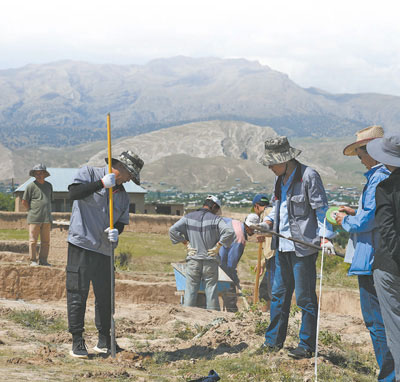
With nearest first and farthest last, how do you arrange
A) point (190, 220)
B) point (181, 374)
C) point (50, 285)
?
point (181, 374) → point (190, 220) → point (50, 285)

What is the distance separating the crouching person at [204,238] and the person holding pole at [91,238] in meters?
2.88

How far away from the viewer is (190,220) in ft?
30.1

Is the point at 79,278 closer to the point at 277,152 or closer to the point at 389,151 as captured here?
the point at 277,152

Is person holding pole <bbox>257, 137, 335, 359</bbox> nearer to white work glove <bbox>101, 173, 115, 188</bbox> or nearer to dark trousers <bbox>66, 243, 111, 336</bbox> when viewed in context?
white work glove <bbox>101, 173, 115, 188</bbox>

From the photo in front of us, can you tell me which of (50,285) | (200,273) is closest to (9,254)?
(50,285)

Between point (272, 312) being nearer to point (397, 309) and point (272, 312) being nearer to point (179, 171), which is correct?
point (397, 309)

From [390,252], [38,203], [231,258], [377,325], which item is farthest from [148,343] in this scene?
[38,203]

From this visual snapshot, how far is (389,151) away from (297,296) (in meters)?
1.93

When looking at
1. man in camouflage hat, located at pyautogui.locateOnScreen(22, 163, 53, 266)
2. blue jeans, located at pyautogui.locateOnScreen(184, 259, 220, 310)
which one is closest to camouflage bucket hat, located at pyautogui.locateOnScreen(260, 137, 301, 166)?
blue jeans, located at pyautogui.locateOnScreen(184, 259, 220, 310)

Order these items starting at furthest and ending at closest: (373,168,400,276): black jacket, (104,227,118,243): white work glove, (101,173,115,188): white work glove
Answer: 1. (104,227,118,243): white work glove
2. (101,173,115,188): white work glove
3. (373,168,400,276): black jacket

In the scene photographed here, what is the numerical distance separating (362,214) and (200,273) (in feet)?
15.1

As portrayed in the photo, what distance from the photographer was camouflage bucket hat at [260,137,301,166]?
6.05 metres

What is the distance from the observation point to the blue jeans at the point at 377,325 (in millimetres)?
4980

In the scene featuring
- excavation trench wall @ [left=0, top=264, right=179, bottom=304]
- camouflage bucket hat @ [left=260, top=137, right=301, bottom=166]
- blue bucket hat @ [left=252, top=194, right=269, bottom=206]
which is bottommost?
excavation trench wall @ [left=0, top=264, right=179, bottom=304]
